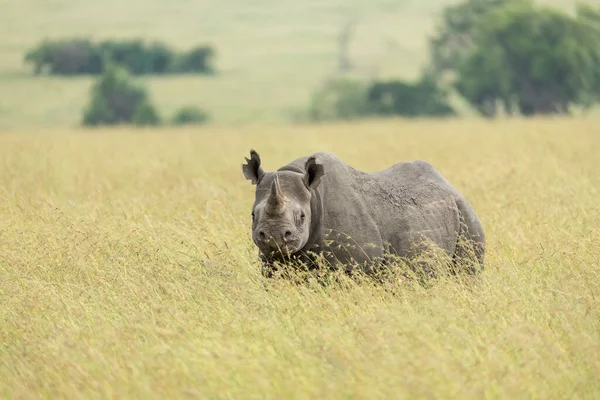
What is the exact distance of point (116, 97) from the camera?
56125 mm

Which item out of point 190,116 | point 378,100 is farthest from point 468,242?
point 378,100

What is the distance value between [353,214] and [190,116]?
4635 centimetres

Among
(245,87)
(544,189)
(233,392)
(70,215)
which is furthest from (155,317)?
(245,87)

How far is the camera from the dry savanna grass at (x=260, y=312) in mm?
5539

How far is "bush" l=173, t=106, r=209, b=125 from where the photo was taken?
53.4 metres

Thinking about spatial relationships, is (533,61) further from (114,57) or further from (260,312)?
(260,312)

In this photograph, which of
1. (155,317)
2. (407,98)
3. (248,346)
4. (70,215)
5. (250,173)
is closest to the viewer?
(248,346)

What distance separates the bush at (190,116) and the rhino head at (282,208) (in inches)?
1801

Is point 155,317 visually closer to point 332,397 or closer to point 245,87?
point 332,397

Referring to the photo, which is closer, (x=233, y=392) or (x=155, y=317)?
(x=233, y=392)

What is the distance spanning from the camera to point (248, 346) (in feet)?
20.1

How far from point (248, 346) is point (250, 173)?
1913 millimetres

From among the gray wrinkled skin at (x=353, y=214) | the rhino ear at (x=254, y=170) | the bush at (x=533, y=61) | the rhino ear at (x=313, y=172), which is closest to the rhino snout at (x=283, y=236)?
the gray wrinkled skin at (x=353, y=214)

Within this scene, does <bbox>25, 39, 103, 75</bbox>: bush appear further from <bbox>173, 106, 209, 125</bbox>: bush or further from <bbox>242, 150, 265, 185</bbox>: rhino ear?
<bbox>242, 150, 265, 185</bbox>: rhino ear
